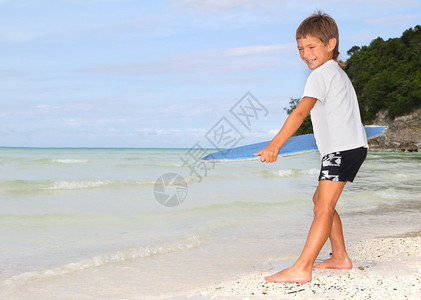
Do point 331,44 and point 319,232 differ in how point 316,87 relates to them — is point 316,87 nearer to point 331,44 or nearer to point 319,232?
point 331,44

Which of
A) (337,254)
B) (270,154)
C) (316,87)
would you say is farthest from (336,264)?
(316,87)

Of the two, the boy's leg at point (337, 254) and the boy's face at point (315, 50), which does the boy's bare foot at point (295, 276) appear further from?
the boy's face at point (315, 50)

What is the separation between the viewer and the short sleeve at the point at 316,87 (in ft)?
7.74

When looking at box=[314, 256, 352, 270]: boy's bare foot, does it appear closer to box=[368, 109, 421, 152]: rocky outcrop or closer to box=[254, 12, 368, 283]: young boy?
box=[254, 12, 368, 283]: young boy

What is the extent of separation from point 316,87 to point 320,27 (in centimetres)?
35

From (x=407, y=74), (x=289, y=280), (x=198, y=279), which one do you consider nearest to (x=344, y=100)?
(x=289, y=280)

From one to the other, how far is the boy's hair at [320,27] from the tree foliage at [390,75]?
47570 millimetres

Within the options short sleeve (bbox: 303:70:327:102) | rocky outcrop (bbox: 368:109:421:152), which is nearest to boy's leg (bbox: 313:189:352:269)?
short sleeve (bbox: 303:70:327:102)

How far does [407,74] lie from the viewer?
4953 centimetres

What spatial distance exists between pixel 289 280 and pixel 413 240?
7.47 feet

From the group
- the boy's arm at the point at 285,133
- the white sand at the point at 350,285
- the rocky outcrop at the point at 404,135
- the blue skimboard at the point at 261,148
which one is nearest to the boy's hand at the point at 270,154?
→ the boy's arm at the point at 285,133

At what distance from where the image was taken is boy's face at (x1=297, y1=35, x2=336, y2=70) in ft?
7.84

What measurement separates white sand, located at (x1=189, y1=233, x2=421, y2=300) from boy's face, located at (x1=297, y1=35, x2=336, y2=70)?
135cm

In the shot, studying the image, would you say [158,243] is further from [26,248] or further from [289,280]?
[289,280]
